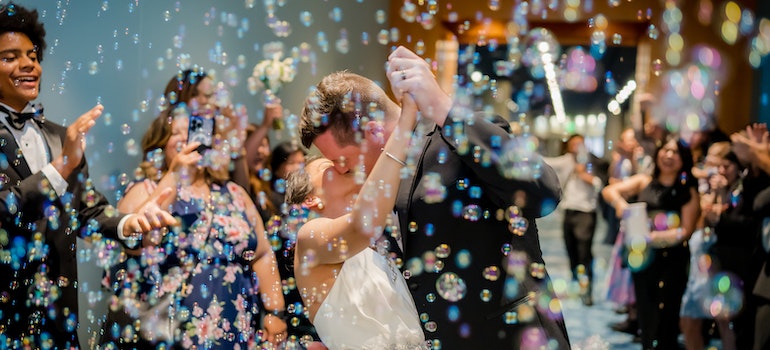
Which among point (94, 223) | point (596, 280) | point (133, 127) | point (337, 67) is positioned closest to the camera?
point (94, 223)

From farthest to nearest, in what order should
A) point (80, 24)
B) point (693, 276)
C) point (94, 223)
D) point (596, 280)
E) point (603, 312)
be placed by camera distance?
point (596, 280)
point (603, 312)
point (693, 276)
point (80, 24)
point (94, 223)

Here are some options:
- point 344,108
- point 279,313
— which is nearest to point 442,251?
point 344,108

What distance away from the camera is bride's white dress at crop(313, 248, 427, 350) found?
5.18ft

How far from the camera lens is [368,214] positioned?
1.43 metres

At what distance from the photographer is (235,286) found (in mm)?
2721

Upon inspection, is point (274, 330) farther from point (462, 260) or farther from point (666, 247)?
point (666, 247)

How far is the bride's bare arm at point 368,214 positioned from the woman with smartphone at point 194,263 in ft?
3.52

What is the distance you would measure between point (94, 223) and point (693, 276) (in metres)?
3.28

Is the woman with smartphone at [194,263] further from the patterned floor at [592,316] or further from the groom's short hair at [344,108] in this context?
the patterned floor at [592,316]

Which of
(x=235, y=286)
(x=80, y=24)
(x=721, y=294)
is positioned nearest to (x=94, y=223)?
(x=235, y=286)

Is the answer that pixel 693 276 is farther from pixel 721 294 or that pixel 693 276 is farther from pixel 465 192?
pixel 465 192

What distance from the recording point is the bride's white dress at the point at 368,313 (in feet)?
5.18

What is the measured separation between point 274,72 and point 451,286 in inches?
101

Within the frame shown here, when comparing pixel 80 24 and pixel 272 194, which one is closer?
pixel 80 24
